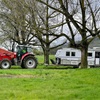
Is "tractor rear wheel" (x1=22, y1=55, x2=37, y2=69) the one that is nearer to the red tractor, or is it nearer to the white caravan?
the red tractor

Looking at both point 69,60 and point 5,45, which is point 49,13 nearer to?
point 69,60

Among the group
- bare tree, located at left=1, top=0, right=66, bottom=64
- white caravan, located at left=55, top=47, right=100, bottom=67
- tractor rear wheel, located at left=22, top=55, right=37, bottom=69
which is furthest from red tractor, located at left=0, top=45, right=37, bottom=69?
white caravan, located at left=55, top=47, right=100, bottom=67

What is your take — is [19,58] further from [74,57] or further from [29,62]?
[74,57]

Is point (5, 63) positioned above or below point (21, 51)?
below

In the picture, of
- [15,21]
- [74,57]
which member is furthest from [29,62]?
[74,57]

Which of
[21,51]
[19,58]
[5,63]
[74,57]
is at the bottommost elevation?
[5,63]

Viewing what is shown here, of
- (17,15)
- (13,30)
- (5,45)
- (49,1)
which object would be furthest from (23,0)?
(5,45)

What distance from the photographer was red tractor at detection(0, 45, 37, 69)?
98.9ft

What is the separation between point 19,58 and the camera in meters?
32.5

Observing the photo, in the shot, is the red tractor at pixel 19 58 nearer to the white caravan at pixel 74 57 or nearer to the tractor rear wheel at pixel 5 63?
the tractor rear wheel at pixel 5 63

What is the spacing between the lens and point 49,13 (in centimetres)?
3966

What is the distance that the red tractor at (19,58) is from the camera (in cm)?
3013

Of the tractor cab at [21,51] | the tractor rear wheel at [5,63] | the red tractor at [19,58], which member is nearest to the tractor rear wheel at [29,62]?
the red tractor at [19,58]

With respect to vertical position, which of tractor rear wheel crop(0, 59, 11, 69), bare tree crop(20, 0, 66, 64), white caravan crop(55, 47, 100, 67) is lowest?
tractor rear wheel crop(0, 59, 11, 69)
